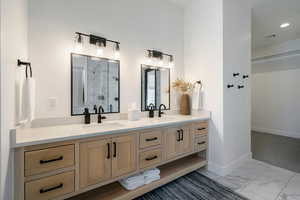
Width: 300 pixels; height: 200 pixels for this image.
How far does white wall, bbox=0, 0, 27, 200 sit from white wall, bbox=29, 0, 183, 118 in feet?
1.62

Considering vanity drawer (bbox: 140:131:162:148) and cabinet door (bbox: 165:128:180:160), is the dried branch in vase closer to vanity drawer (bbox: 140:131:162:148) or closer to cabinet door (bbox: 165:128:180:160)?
cabinet door (bbox: 165:128:180:160)

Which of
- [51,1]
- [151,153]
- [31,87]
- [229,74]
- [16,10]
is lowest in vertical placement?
[151,153]

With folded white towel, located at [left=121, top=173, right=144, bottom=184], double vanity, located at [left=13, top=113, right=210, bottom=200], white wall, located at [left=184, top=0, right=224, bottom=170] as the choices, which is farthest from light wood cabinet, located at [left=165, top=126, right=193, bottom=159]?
white wall, located at [left=184, top=0, right=224, bottom=170]

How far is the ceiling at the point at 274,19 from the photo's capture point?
8.61ft

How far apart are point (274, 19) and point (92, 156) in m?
4.19

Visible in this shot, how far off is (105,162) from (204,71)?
6.75ft

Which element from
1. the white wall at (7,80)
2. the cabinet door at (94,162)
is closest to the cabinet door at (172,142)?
the cabinet door at (94,162)

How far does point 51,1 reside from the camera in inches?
63.1

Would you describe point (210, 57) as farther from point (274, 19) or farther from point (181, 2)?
point (274, 19)

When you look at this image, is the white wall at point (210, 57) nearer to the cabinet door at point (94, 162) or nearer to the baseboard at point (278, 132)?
the cabinet door at point (94, 162)

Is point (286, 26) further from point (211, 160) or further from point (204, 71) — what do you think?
point (211, 160)

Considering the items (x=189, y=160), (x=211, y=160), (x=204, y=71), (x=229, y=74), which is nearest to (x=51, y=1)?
(x=204, y=71)

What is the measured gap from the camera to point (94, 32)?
6.14 ft

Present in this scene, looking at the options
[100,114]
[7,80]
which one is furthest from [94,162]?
[7,80]
